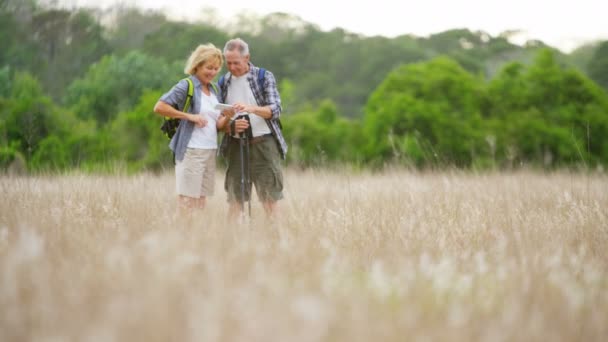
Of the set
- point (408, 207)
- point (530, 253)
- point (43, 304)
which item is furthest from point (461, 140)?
point (43, 304)

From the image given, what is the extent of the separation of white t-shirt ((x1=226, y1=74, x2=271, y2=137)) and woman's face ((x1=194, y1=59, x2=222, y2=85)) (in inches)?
11.7

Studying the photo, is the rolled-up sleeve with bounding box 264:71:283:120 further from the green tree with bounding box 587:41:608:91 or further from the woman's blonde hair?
the green tree with bounding box 587:41:608:91

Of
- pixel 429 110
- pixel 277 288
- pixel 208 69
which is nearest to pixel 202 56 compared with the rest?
pixel 208 69

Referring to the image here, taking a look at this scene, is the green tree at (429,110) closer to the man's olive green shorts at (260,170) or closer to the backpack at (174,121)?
the man's olive green shorts at (260,170)

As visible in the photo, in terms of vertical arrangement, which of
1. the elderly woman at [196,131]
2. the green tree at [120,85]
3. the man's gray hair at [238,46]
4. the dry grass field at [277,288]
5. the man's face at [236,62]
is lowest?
the dry grass field at [277,288]

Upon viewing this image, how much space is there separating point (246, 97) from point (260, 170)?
680 mm

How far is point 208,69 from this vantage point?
4.81 m

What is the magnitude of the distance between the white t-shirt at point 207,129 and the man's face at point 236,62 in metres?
0.30

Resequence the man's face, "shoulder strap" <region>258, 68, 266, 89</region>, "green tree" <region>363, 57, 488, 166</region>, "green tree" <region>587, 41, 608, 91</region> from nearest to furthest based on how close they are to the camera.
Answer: the man's face → "shoulder strap" <region>258, 68, 266, 89</region> → "green tree" <region>363, 57, 488, 166</region> → "green tree" <region>587, 41, 608, 91</region>

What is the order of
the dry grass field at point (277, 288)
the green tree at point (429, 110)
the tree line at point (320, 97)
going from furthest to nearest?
the green tree at point (429, 110) → the tree line at point (320, 97) → the dry grass field at point (277, 288)

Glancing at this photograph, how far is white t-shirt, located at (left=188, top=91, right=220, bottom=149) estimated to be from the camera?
15.6 ft

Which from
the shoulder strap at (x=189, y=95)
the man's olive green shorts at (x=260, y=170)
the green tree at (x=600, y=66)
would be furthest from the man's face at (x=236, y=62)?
the green tree at (x=600, y=66)

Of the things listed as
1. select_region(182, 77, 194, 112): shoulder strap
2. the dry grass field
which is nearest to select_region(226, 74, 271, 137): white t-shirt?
select_region(182, 77, 194, 112): shoulder strap

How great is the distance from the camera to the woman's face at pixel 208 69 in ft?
15.7
